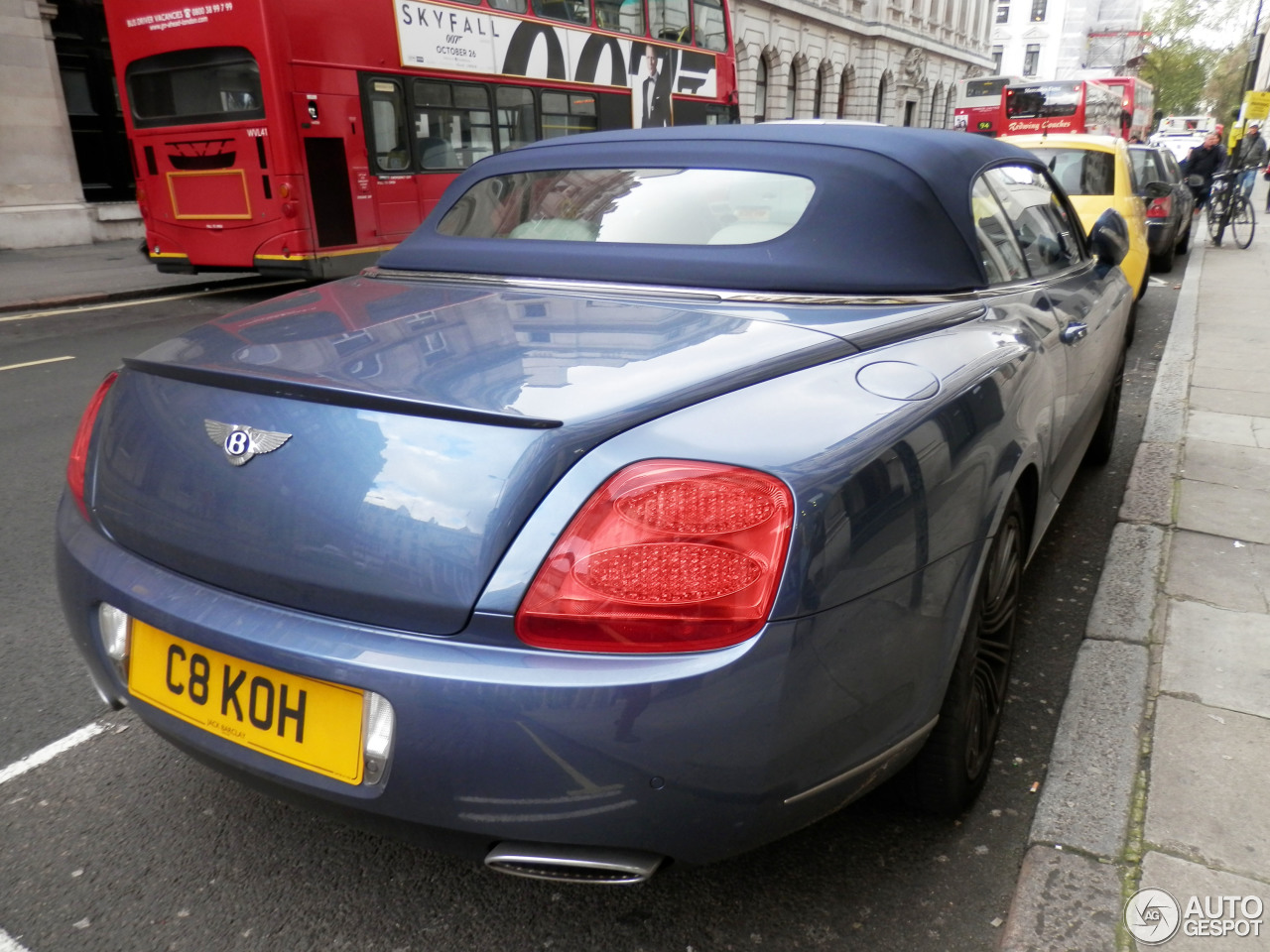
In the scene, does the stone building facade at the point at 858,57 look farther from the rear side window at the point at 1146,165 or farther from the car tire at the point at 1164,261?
the car tire at the point at 1164,261

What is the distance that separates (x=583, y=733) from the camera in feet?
4.88

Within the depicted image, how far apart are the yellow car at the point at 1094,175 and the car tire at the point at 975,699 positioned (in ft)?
21.0

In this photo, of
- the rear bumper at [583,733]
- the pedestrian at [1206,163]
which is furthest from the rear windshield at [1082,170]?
the pedestrian at [1206,163]

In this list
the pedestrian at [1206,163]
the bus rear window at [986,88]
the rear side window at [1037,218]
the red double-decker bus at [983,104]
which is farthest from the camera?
the bus rear window at [986,88]

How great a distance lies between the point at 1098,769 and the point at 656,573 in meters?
1.49

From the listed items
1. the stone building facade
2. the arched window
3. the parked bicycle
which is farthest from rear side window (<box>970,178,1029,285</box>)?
the arched window

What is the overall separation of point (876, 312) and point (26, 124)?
60.1ft

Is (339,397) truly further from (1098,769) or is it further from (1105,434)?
(1105,434)

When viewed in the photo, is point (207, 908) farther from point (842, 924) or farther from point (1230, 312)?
point (1230, 312)

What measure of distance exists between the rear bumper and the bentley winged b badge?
252mm

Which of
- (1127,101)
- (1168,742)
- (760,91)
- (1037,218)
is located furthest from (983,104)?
(1168,742)

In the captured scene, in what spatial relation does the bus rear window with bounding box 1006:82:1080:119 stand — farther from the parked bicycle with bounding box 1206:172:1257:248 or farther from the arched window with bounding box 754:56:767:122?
the parked bicycle with bounding box 1206:172:1257:248

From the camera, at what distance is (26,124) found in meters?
16.4

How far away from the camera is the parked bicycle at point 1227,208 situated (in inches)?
574
